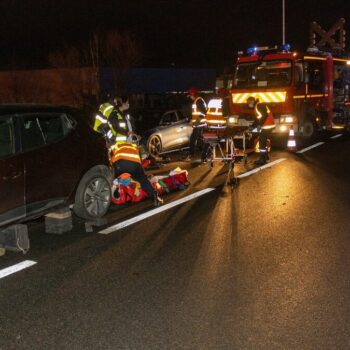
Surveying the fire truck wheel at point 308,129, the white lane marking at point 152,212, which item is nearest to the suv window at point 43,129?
the white lane marking at point 152,212

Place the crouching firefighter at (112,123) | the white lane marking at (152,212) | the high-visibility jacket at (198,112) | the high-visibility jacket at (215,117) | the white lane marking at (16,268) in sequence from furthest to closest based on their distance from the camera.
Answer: the high-visibility jacket at (198,112) → the high-visibility jacket at (215,117) → the crouching firefighter at (112,123) → the white lane marking at (152,212) → the white lane marking at (16,268)

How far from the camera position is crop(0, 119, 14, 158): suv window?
5953mm

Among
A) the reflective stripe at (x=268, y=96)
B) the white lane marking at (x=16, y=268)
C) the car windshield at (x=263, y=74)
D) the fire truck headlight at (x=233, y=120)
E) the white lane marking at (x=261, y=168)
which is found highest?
the car windshield at (x=263, y=74)

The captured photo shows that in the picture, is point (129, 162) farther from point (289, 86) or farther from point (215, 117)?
point (289, 86)

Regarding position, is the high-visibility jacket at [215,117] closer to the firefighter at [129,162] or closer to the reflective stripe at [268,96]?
the reflective stripe at [268,96]

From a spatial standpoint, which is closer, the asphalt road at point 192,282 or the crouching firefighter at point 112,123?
the asphalt road at point 192,282

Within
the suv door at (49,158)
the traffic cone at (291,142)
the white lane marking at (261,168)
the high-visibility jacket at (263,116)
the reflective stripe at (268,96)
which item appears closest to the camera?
the suv door at (49,158)

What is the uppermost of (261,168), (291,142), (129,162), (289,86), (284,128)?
(289,86)

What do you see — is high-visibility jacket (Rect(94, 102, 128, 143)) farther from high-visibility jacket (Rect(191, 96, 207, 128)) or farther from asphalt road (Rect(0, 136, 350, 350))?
high-visibility jacket (Rect(191, 96, 207, 128))

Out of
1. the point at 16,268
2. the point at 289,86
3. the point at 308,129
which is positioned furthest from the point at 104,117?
the point at 308,129

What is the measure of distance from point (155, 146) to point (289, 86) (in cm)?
441

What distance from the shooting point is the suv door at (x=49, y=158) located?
245 inches

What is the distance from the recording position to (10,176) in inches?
→ 231

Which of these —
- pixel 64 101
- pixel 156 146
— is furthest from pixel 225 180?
pixel 64 101
